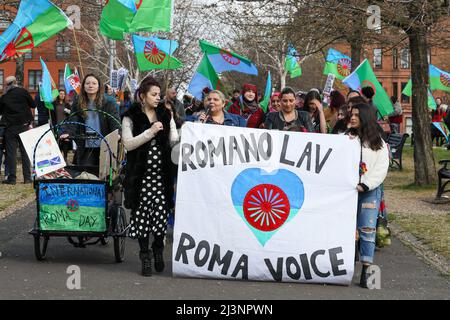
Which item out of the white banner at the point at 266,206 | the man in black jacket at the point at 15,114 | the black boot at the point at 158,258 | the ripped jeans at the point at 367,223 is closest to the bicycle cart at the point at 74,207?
the black boot at the point at 158,258

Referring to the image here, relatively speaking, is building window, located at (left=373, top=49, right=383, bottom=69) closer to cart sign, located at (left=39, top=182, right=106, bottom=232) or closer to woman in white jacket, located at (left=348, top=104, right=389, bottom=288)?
woman in white jacket, located at (left=348, top=104, right=389, bottom=288)

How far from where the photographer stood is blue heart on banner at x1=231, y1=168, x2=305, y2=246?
7934mm

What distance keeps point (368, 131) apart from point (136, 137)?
2138 millimetres

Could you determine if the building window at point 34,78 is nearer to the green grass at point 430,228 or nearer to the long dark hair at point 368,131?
the green grass at point 430,228

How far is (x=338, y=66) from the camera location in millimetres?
24875

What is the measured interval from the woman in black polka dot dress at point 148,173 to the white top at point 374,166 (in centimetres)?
177

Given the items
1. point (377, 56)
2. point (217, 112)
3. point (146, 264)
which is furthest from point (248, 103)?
point (377, 56)

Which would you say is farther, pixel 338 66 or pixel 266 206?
pixel 338 66

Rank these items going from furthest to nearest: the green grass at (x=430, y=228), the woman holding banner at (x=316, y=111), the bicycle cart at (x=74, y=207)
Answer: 1. the woman holding banner at (x=316, y=111)
2. the green grass at (x=430, y=228)
3. the bicycle cart at (x=74, y=207)

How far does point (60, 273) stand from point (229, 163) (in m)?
1.87

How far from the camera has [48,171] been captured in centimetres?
891

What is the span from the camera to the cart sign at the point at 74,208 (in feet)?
27.9

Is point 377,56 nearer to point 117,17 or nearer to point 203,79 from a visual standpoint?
point 203,79

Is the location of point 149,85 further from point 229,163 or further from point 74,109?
point 74,109
